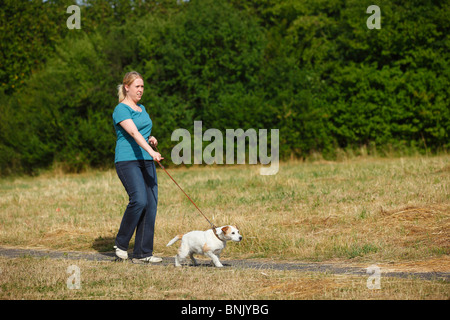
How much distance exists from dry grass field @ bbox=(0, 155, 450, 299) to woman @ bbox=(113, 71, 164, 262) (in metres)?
0.54

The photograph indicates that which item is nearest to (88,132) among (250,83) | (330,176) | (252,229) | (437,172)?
(250,83)

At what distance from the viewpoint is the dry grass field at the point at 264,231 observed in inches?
250

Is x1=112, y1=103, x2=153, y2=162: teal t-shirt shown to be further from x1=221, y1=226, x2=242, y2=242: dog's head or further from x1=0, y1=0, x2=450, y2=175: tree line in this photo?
x1=0, y1=0, x2=450, y2=175: tree line

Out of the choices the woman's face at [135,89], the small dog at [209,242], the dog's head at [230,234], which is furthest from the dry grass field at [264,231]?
the woman's face at [135,89]

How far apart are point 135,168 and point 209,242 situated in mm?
1493

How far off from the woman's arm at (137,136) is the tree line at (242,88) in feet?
64.7

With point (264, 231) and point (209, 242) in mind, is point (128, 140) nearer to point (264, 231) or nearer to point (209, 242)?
point (209, 242)

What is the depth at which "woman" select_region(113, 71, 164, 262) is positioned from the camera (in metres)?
8.05

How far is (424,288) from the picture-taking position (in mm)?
6035

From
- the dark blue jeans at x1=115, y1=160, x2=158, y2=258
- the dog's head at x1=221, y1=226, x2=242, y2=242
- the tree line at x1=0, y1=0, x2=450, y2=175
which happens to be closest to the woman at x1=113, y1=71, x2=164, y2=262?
the dark blue jeans at x1=115, y1=160, x2=158, y2=258

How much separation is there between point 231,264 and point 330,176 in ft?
30.8

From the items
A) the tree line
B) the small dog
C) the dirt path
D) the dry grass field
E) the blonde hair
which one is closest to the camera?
the dry grass field

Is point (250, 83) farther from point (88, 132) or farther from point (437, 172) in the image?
point (437, 172)

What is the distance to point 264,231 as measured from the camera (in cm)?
1000
